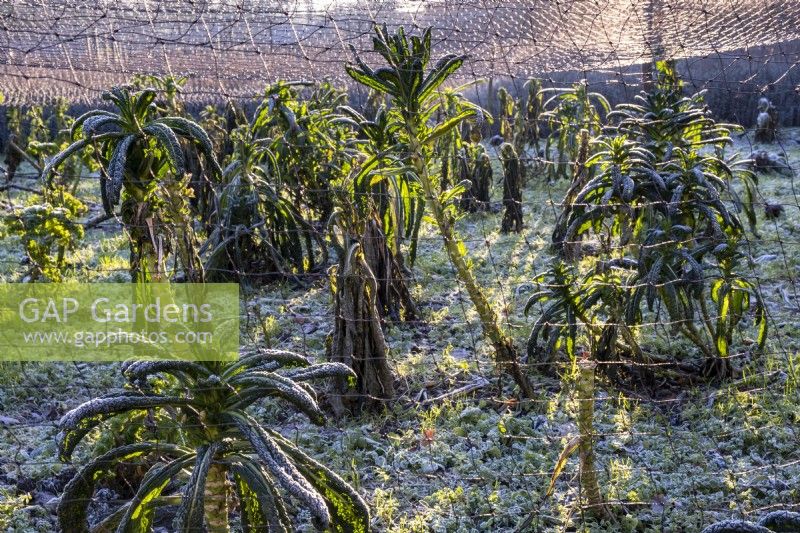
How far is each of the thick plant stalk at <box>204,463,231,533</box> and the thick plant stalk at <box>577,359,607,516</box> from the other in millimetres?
1199

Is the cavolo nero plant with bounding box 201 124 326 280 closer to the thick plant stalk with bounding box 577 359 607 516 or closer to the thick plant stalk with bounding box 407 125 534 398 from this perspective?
the thick plant stalk with bounding box 407 125 534 398

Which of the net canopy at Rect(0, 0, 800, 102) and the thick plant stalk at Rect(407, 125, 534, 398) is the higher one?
the net canopy at Rect(0, 0, 800, 102)

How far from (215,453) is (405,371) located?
200 cm

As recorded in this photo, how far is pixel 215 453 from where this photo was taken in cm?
240

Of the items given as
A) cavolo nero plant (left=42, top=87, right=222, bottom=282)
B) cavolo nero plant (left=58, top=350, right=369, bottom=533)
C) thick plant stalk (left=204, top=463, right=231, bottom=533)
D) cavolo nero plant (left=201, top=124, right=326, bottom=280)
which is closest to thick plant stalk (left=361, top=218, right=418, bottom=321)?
cavolo nero plant (left=201, top=124, right=326, bottom=280)

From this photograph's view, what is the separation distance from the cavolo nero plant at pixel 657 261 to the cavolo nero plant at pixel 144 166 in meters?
1.65

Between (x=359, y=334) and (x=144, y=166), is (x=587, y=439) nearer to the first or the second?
(x=359, y=334)

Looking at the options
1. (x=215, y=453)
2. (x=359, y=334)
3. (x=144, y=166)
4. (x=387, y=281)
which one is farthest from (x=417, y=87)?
(x=387, y=281)

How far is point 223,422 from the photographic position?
2.42m

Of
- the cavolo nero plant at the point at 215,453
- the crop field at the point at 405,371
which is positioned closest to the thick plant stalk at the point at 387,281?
the crop field at the point at 405,371

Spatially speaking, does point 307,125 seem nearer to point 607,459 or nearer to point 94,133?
point 94,133

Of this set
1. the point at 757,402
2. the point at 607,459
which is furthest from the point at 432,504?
the point at 757,402

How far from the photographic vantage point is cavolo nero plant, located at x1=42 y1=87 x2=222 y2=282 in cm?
279

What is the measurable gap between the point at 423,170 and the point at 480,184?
4.77 meters
